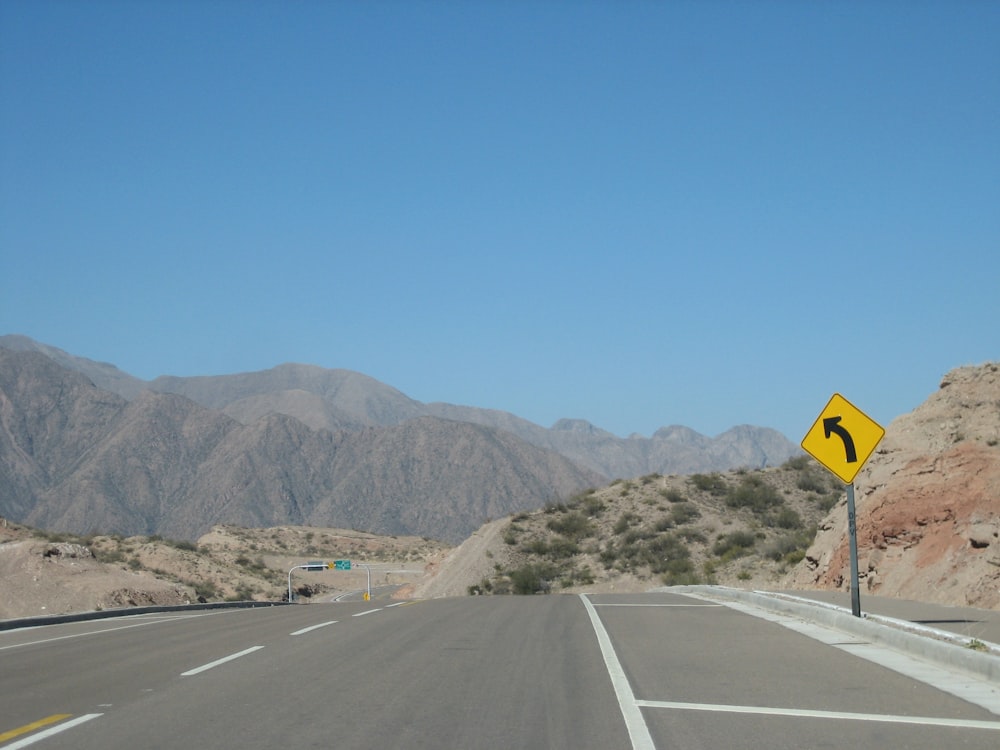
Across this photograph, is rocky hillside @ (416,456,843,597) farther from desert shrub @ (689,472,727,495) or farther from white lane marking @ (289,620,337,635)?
white lane marking @ (289,620,337,635)

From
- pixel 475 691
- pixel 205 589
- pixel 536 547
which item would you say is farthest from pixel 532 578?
pixel 475 691

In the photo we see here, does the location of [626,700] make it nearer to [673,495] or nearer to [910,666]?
[910,666]

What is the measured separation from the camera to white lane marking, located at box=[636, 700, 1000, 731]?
26.6 ft

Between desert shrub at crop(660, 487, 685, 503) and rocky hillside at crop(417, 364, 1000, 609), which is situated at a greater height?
desert shrub at crop(660, 487, 685, 503)

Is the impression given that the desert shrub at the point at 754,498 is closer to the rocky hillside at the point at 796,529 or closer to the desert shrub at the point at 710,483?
the rocky hillside at the point at 796,529

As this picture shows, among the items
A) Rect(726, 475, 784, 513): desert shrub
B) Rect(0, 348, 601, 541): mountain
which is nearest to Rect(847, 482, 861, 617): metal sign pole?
Rect(726, 475, 784, 513): desert shrub

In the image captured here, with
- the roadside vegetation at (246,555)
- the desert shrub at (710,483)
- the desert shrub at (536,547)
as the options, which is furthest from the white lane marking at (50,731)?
the desert shrub at (710,483)

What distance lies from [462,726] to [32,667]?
6.70 m

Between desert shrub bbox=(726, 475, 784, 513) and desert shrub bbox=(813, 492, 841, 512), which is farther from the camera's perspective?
desert shrub bbox=(726, 475, 784, 513)

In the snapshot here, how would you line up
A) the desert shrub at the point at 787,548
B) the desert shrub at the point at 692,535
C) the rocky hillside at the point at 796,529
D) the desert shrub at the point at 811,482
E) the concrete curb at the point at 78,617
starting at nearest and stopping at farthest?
the concrete curb at the point at 78,617
the rocky hillside at the point at 796,529
the desert shrub at the point at 787,548
the desert shrub at the point at 692,535
the desert shrub at the point at 811,482

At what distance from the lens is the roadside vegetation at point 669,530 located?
4469 centimetres

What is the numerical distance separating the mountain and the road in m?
114

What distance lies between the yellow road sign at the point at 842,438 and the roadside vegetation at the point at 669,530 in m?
22.2

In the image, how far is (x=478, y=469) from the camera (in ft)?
492
